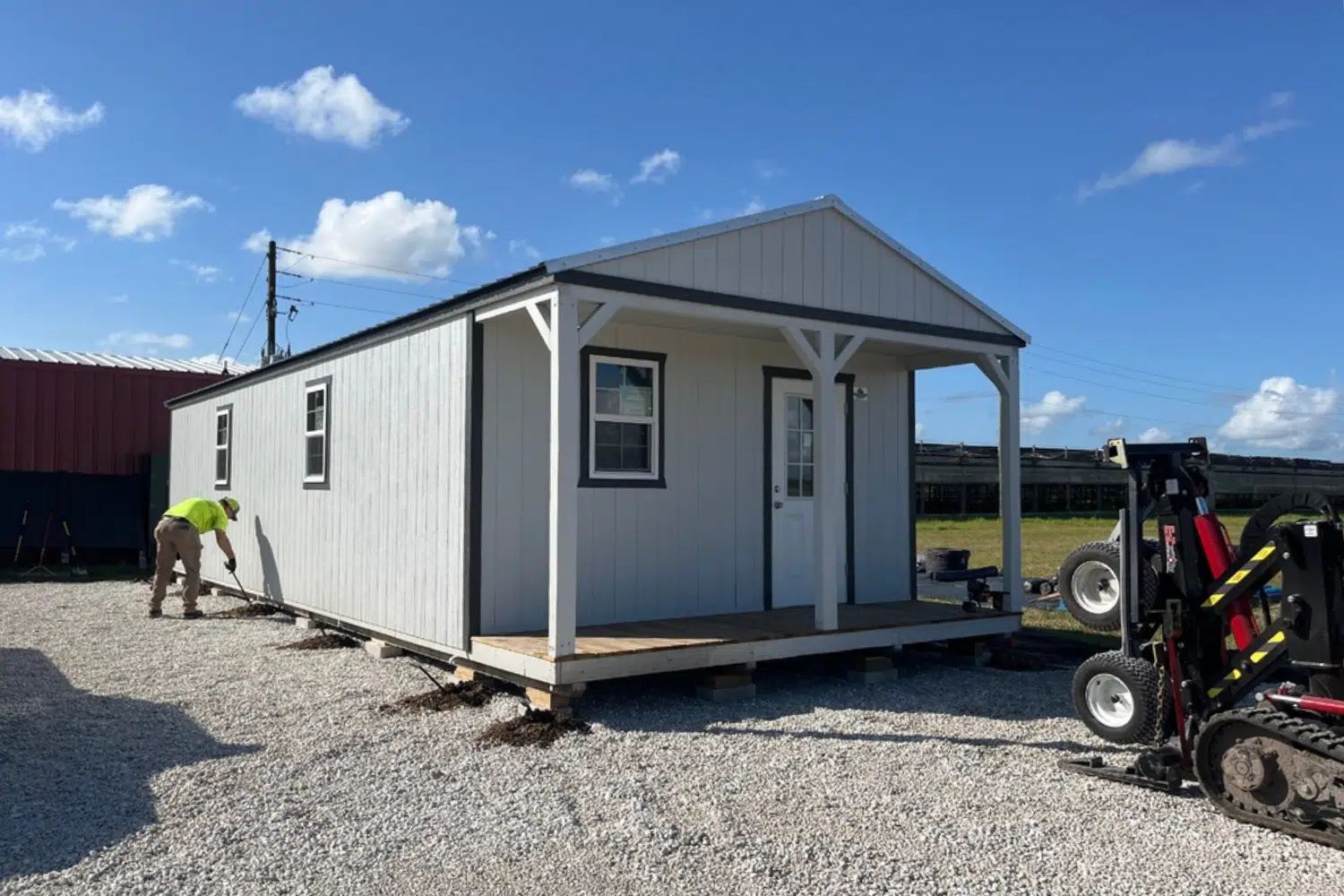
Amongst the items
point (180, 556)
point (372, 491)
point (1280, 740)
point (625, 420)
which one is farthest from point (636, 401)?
point (180, 556)

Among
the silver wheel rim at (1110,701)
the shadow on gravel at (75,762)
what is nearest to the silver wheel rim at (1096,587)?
the silver wheel rim at (1110,701)

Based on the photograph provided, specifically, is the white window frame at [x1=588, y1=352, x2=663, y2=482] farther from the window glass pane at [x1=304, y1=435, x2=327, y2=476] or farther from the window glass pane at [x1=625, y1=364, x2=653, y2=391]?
the window glass pane at [x1=304, y1=435, x2=327, y2=476]

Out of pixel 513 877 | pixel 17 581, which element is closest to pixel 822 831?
pixel 513 877

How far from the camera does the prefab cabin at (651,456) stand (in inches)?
265

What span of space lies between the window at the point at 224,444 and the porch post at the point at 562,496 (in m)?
7.81

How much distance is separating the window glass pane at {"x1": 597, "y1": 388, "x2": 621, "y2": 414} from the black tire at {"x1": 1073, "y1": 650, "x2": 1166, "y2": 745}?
384cm

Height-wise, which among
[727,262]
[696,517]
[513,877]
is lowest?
[513,877]

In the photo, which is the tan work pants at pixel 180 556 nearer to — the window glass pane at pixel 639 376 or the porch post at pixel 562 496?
the window glass pane at pixel 639 376

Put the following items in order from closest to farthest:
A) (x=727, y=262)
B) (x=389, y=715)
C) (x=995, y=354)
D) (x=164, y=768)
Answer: (x=164, y=768), (x=389, y=715), (x=727, y=262), (x=995, y=354)

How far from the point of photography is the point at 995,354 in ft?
29.0

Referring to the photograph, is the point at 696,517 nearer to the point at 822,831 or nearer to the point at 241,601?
the point at 822,831

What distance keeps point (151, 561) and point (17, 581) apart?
2393 mm

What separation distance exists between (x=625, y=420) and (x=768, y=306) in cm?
141

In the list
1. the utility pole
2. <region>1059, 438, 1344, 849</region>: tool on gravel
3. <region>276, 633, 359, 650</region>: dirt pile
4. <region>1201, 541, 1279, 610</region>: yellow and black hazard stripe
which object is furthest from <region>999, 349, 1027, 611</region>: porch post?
the utility pole
